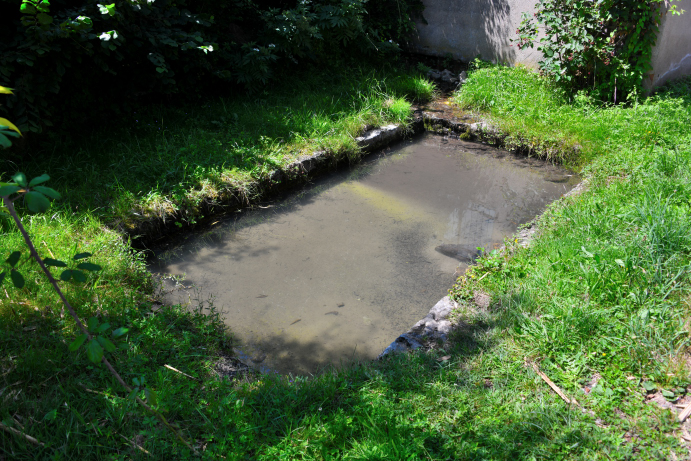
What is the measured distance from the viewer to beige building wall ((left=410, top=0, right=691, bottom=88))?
6379 mm

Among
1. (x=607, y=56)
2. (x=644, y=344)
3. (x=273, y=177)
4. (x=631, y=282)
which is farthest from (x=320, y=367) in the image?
(x=607, y=56)

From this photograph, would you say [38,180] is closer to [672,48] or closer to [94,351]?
[94,351]

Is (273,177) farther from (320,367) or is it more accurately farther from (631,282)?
(631,282)

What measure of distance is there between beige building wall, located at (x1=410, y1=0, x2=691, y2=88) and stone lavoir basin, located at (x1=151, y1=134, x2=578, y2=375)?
Answer: 9.15ft

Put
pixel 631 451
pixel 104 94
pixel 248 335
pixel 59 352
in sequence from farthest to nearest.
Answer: pixel 104 94 → pixel 248 335 → pixel 59 352 → pixel 631 451

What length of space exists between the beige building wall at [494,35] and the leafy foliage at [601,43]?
23.2 inches

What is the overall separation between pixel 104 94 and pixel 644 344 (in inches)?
208

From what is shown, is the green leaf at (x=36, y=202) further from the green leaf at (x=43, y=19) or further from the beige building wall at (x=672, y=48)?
the beige building wall at (x=672, y=48)

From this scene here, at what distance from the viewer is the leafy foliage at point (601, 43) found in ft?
18.6

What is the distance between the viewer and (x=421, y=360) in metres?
2.60

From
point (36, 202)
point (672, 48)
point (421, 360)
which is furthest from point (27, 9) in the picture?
point (672, 48)

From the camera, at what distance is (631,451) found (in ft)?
6.53

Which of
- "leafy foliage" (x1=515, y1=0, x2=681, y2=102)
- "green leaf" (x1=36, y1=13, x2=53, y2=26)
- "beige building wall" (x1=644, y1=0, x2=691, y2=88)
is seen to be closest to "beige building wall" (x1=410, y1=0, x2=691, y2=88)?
"beige building wall" (x1=644, y1=0, x2=691, y2=88)

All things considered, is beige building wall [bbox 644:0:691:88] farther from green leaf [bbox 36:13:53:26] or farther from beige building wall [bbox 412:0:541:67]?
green leaf [bbox 36:13:53:26]
